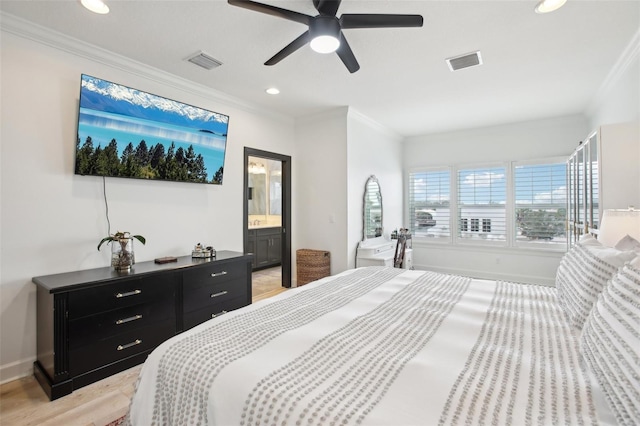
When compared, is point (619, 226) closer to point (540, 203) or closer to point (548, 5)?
point (548, 5)

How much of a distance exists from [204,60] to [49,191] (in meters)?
1.74

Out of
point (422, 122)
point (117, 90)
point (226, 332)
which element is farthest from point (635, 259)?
point (422, 122)

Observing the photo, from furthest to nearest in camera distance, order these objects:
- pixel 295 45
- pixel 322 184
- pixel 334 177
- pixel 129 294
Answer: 1. pixel 322 184
2. pixel 334 177
3. pixel 129 294
4. pixel 295 45

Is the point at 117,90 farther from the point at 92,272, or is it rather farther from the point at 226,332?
the point at 226,332

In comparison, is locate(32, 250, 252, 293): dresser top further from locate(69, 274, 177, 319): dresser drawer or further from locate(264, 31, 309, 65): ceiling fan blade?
locate(264, 31, 309, 65): ceiling fan blade

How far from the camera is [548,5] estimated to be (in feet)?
6.85

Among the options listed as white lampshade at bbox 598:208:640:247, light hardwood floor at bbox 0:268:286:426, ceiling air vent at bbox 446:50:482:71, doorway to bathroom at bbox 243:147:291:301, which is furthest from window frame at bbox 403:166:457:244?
light hardwood floor at bbox 0:268:286:426

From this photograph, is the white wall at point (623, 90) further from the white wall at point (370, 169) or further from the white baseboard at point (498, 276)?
the white wall at point (370, 169)

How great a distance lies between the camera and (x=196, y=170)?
133 inches

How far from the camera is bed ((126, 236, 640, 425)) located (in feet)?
2.77

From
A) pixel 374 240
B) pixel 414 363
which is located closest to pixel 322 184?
pixel 374 240

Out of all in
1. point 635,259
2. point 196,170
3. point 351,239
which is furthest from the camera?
point 351,239

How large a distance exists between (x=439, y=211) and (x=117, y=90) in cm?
534

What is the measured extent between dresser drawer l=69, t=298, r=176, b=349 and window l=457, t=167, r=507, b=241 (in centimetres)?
508
